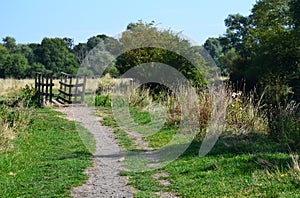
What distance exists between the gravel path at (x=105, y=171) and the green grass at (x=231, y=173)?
23cm

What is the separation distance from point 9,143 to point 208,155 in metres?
4.15

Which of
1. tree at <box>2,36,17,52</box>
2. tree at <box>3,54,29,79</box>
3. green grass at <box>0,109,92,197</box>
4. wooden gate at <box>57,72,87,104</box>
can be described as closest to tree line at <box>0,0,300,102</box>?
wooden gate at <box>57,72,87,104</box>

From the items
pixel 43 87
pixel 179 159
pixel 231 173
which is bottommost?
pixel 179 159

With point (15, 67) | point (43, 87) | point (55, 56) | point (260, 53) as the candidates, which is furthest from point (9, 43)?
point (43, 87)

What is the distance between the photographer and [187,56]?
985 inches

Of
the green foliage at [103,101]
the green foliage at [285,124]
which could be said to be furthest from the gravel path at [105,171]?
the green foliage at [103,101]

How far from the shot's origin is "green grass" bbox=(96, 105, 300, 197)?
588 cm

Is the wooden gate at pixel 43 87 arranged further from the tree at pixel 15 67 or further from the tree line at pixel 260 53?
the tree at pixel 15 67

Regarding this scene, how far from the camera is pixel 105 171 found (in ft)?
25.2

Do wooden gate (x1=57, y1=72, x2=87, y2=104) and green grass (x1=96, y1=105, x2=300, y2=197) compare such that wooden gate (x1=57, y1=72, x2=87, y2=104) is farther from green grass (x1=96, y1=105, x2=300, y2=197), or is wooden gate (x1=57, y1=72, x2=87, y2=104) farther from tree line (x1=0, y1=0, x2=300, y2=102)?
green grass (x1=96, y1=105, x2=300, y2=197)

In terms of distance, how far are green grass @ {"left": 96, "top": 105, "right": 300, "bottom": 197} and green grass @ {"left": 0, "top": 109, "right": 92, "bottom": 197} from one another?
103 cm

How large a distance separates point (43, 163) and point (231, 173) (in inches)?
135

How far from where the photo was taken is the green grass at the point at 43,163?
6273 mm

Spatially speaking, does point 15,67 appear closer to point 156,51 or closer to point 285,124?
point 156,51
